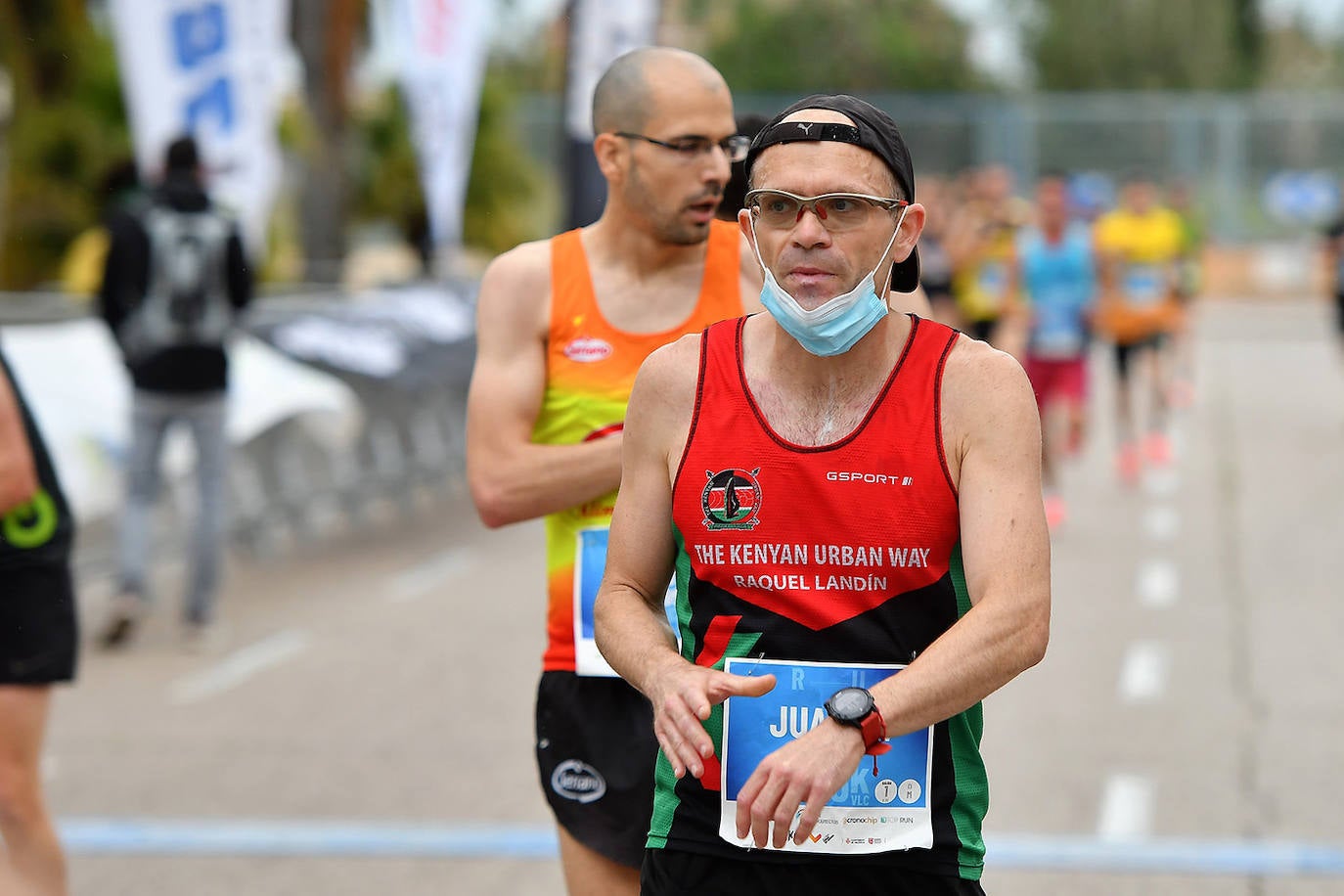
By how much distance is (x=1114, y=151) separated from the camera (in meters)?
34.8

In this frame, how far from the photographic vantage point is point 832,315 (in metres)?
2.53

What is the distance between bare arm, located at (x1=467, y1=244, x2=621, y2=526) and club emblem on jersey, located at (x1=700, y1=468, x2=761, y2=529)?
3.19 ft

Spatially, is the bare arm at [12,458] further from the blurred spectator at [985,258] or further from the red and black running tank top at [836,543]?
the blurred spectator at [985,258]

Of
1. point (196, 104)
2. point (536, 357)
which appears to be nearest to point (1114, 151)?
point (196, 104)

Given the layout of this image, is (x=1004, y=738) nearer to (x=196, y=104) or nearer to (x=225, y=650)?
(x=225, y=650)

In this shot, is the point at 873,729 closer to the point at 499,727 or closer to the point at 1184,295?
the point at 499,727

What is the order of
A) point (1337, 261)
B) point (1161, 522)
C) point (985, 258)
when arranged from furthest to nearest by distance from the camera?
point (1337, 261) < point (985, 258) < point (1161, 522)

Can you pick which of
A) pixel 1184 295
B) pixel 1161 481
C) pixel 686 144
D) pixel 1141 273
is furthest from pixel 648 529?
pixel 1184 295

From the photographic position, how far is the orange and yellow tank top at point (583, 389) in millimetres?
3590

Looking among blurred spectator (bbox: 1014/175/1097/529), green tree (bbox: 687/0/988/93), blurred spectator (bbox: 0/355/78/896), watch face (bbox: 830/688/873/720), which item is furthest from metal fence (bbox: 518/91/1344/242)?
watch face (bbox: 830/688/873/720)

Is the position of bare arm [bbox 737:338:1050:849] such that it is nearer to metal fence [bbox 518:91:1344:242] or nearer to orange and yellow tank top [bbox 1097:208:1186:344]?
orange and yellow tank top [bbox 1097:208:1186:344]

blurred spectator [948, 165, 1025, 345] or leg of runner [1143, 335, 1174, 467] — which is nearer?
leg of runner [1143, 335, 1174, 467]

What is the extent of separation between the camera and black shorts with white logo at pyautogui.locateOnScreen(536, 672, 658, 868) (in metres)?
3.53

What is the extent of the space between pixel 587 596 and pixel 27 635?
133 centimetres
